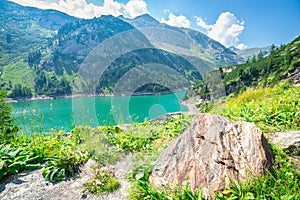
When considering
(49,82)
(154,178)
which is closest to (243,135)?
(154,178)

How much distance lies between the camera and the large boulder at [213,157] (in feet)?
10.8

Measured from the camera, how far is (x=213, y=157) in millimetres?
3613

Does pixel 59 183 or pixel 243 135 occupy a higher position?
pixel 243 135

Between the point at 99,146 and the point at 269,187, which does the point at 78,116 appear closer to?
the point at 99,146

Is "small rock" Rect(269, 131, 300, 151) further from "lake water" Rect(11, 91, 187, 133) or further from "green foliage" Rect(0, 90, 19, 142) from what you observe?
"green foliage" Rect(0, 90, 19, 142)

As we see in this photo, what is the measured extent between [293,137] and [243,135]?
134cm

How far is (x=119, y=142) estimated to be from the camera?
6230 millimetres

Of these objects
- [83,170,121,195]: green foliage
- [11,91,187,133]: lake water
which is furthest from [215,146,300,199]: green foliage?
[11,91,187,133]: lake water

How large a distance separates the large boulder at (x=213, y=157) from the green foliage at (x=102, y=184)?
0.77 metres

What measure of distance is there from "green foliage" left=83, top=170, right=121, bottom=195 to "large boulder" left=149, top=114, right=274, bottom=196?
0.77 meters

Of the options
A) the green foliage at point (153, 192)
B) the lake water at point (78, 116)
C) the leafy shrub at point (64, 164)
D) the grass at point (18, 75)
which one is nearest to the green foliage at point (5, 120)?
the lake water at point (78, 116)

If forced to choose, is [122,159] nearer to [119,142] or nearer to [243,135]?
[119,142]

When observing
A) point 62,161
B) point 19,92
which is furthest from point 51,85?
point 62,161

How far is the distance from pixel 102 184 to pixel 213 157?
2.27 meters
